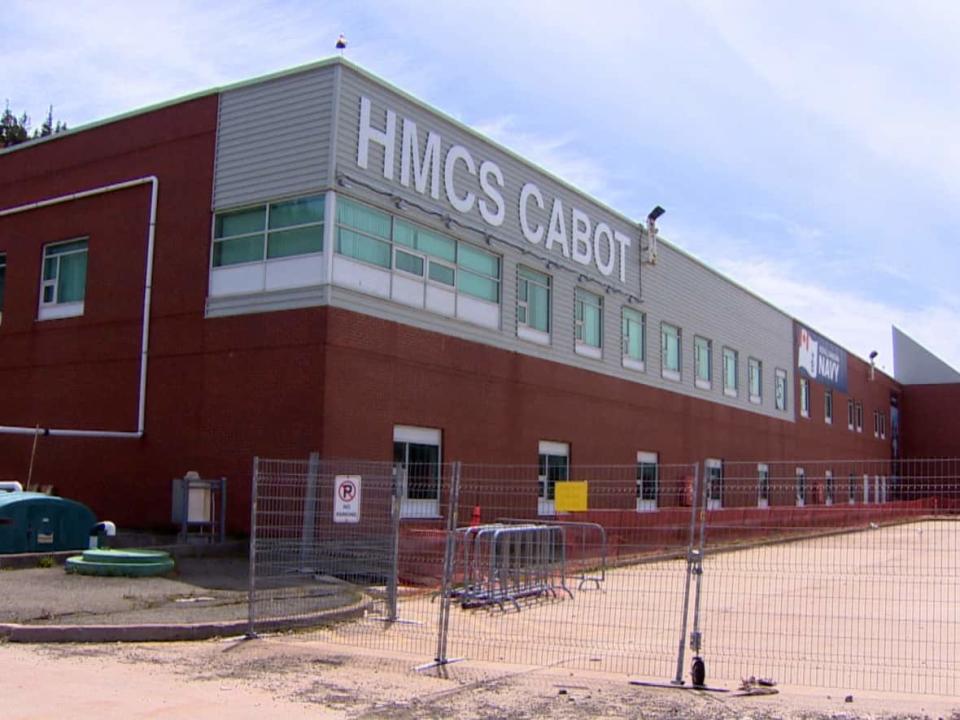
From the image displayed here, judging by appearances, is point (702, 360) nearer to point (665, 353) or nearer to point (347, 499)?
point (665, 353)

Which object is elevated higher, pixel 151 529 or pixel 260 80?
pixel 260 80

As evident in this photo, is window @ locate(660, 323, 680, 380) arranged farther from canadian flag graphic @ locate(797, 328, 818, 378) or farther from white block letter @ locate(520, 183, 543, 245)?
canadian flag graphic @ locate(797, 328, 818, 378)

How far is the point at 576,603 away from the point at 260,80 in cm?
1220

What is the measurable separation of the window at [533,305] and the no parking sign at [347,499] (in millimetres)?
12499

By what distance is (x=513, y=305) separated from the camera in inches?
963

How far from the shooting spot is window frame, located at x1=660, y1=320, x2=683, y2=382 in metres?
32.5

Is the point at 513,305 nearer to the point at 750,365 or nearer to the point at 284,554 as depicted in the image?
the point at 284,554

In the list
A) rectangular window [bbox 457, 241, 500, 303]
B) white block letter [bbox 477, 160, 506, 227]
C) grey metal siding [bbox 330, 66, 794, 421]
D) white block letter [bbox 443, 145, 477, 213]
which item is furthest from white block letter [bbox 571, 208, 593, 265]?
white block letter [bbox 443, 145, 477, 213]

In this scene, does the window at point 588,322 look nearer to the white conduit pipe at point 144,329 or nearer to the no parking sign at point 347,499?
the white conduit pipe at point 144,329

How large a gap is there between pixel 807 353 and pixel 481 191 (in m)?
28.9

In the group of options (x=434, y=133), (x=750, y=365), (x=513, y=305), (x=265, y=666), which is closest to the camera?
(x=265, y=666)

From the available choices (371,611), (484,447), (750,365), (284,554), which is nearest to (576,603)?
(371,611)

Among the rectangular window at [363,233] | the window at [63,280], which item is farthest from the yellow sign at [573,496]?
the window at [63,280]

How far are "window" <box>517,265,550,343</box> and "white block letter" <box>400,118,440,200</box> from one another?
409 centimetres
